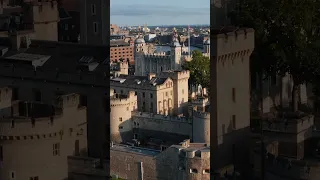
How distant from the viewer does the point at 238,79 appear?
188 centimetres

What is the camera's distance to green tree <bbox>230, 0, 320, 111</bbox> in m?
1.99

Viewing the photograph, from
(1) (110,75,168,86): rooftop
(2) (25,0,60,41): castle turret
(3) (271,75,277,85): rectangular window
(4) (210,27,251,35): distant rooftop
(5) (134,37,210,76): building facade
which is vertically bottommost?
(3) (271,75,277,85): rectangular window

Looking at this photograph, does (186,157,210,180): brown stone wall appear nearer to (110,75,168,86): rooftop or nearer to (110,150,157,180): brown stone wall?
(110,150,157,180): brown stone wall

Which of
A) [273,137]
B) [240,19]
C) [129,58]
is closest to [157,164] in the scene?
[129,58]

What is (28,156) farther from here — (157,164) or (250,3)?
(250,3)

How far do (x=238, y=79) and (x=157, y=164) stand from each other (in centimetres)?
49

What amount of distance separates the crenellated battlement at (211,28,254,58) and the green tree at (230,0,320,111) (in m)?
0.03

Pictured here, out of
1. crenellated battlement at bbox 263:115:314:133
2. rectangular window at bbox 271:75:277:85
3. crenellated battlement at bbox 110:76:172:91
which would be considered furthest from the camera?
crenellated battlement at bbox 263:115:314:133

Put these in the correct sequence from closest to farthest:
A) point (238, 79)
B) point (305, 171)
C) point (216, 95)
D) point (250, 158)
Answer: point (216, 95) → point (238, 79) → point (250, 158) → point (305, 171)

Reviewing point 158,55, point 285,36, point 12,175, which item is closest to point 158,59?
point 158,55

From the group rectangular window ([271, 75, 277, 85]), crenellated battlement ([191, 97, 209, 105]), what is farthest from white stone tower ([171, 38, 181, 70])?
rectangular window ([271, 75, 277, 85])

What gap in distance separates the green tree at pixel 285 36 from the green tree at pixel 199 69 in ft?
1.01

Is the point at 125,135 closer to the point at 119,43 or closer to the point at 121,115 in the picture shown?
the point at 121,115

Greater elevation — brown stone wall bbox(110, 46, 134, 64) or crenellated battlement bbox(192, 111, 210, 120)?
brown stone wall bbox(110, 46, 134, 64)
